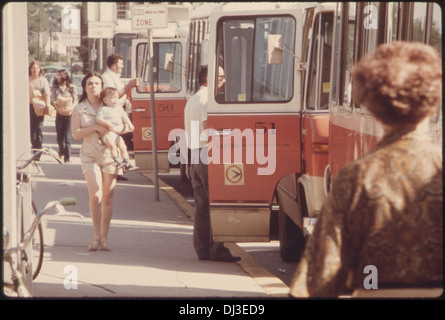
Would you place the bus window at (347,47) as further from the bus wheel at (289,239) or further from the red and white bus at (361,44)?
the bus wheel at (289,239)

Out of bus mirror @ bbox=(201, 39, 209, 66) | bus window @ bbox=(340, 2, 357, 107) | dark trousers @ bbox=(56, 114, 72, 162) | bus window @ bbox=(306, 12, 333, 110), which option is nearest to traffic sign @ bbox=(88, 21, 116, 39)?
bus mirror @ bbox=(201, 39, 209, 66)

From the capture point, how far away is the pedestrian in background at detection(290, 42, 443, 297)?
3008 mm

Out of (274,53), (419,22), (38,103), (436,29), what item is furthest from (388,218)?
(38,103)

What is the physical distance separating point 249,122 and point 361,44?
168 centimetres

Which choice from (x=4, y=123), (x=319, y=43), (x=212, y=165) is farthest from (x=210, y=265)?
(x=4, y=123)

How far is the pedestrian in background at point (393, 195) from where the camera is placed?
3.01 meters

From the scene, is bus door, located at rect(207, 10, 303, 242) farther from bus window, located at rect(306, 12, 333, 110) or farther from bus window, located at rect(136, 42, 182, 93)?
bus window, located at rect(136, 42, 182, 93)

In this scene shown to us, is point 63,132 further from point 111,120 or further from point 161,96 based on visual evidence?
point 111,120

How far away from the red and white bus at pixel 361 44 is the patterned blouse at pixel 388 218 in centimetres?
162

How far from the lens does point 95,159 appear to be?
838 centimetres

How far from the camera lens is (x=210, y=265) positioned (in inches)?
327

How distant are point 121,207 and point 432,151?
8939 mm

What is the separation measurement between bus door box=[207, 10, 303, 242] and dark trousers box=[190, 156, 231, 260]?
0.55 meters

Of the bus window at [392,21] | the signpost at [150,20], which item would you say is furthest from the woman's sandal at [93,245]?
the bus window at [392,21]
